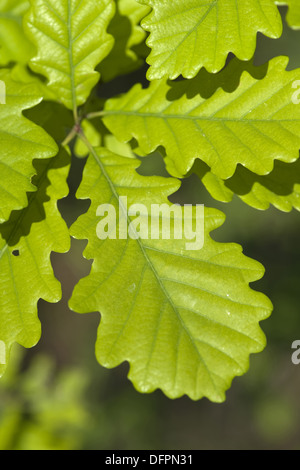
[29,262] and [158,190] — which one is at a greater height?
[158,190]

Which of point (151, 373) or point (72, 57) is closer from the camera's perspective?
point (151, 373)

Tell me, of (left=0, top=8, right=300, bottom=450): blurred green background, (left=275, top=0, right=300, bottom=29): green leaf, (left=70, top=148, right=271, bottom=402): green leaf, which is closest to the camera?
(left=275, top=0, right=300, bottom=29): green leaf

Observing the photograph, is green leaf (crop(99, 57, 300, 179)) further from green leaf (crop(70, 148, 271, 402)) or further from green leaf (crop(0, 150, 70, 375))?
green leaf (crop(0, 150, 70, 375))

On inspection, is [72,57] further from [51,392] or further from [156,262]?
[51,392]

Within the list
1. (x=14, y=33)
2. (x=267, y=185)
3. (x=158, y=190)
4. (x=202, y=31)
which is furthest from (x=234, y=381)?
(x=202, y=31)

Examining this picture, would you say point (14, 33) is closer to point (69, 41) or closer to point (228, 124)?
point (69, 41)

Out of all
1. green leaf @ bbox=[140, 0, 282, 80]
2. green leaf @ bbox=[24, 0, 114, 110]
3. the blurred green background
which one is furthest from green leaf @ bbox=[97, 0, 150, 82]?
the blurred green background
